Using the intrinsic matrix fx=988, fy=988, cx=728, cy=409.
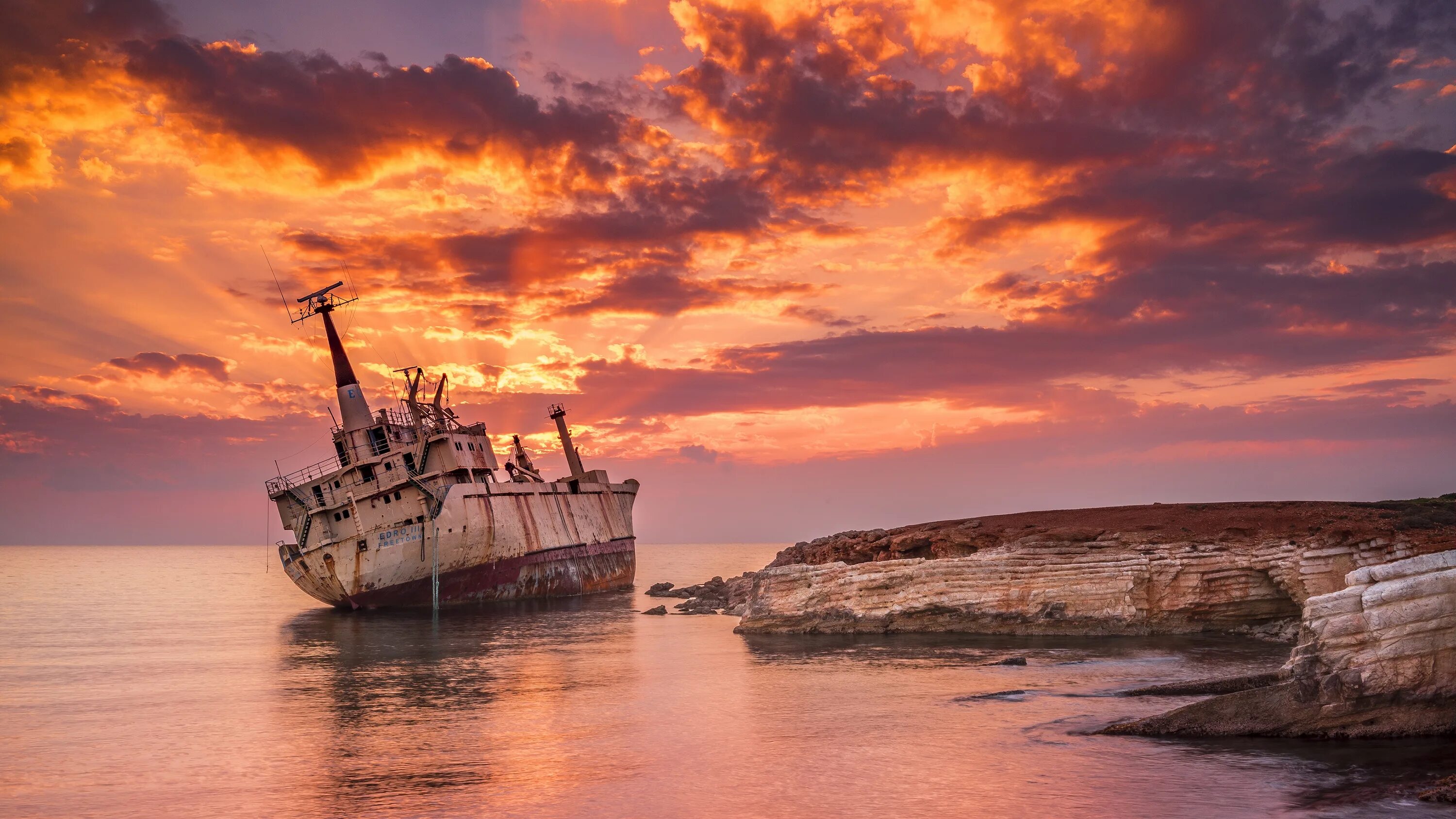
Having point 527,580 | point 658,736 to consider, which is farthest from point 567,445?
point 658,736

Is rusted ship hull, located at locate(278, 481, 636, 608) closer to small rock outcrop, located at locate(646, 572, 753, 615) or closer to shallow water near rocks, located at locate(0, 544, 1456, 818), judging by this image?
small rock outcrop, located at locate(646, 572, 753, 615)

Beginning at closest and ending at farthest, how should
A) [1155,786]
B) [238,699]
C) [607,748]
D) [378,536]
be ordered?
[1155,786] → [607,748] → [238,699] → [378,536]

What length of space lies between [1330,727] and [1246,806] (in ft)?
15.1

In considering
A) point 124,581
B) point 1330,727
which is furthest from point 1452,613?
point 124,581

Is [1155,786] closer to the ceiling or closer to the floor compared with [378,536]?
closer to the floor

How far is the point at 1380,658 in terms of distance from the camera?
17562 mm

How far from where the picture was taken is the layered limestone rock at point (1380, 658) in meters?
17.3

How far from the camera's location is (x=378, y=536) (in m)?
56.5

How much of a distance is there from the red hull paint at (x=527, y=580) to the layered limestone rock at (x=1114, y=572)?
23137 millimetres

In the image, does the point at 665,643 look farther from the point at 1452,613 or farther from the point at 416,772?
the point at 1452,613

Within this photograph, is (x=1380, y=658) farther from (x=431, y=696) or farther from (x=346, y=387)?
(x=346, y=387)

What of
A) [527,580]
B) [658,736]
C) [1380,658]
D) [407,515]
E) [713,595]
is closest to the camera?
[1380,658]

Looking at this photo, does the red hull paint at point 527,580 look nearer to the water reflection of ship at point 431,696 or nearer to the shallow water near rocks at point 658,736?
the water reflection of ship at point 431,696

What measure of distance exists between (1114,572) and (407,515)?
125 feet
